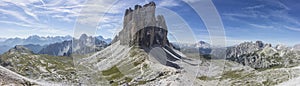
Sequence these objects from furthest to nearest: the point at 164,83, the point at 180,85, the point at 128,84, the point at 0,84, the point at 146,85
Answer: the point at 128,84 < the point at 146,85 < the point at 164,83 < the point at 180,85 < the point at 0,84

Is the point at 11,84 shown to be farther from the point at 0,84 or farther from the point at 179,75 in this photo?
the point at 179,75

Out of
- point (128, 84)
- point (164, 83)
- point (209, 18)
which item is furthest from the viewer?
point (128, 84)

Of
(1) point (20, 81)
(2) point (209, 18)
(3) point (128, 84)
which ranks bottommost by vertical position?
(3) point (128, 84)

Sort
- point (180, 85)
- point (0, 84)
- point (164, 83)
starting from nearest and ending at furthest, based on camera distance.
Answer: point (0, 84)
point (180, 85)
point (164, 83)

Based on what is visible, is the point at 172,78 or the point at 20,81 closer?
the point at 20,81

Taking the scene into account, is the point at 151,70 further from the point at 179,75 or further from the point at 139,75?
the point at 179,75

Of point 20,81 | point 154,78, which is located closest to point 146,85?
point 154,78

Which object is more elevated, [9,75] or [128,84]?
[9,75]

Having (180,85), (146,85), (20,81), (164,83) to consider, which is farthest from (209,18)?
(146,85)

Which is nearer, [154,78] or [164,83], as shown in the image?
[164,83]
